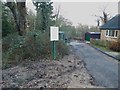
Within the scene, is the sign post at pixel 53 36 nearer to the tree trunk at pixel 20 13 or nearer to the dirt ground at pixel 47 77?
the dirt ground at pixel 47 77

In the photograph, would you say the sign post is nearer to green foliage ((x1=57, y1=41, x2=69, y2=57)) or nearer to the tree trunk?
green foliage ((x1=57, y1=41, x2=69, y2=57))

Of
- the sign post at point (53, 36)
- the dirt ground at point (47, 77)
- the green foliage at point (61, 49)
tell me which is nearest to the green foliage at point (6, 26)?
the green foliage at point (61, 49)

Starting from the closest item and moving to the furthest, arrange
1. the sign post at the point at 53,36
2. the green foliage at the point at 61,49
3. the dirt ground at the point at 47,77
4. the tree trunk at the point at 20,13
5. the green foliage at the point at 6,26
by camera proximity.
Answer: the dirt ground at the point at 47,77 → the sign post at the point at 53,36 → the green foliage at the point at 61,49 → the tree trunk at the point at 20,13 → the green foliage at the point at 6,26

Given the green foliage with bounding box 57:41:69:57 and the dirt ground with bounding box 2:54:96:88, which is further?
the green foliage with bounding box 57:41:69:57

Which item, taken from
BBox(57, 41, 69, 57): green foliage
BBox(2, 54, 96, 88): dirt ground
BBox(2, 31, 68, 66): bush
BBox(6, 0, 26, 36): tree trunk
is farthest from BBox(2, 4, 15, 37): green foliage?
BBox(2, 54, 96, 88): dirt ground

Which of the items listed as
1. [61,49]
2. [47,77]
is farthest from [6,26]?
[47,77]

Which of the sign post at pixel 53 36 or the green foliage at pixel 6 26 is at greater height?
the green foliage at pixel 6 26

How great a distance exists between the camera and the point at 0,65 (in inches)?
441

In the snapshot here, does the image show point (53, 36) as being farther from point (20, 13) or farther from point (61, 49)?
point (20, 13)

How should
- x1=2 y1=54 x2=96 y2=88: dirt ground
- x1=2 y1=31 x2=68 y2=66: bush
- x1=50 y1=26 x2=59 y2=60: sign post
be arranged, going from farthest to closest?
x1=2 y1=31 x2=68 y2=66: bush < x1=50 y1=26 x2=59 y2=60: sign post < x1=2 y1=54 x2=96 y2=88: dirt ground

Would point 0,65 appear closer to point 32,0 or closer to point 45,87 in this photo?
point 45,87

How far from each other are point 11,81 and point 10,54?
511 centimetres

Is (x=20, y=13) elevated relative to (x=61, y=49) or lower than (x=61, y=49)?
elevated

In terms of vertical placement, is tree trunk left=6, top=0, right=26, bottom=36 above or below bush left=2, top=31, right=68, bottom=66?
above
